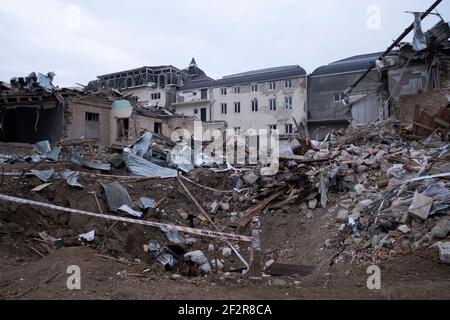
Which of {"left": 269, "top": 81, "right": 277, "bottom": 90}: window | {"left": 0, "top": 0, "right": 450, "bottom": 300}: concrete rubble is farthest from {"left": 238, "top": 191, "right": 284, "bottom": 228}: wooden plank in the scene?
{"left": 269, "top": 81, "right": 277, "bottom": 90}: window

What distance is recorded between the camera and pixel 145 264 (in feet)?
18.1

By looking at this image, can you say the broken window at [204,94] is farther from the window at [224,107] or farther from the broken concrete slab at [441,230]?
the broken concrete slab at [441,230]

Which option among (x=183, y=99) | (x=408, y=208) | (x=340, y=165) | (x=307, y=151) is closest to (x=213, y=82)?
(x=183, y=99)

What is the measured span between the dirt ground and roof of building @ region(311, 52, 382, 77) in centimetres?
2677

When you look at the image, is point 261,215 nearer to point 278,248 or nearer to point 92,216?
point 278,248

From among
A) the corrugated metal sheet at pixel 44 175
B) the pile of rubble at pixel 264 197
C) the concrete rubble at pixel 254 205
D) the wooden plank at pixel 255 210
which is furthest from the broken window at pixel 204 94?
the wooden plank at pixel 255 210

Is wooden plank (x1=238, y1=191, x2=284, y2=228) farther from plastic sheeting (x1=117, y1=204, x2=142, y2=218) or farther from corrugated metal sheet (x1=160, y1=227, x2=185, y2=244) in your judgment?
plastic sheeting (x1=117, y1=204, x2=142, y2=218)

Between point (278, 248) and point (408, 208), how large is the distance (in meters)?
2.56

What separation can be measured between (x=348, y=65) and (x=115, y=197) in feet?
95.5

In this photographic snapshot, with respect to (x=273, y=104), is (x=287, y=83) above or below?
above

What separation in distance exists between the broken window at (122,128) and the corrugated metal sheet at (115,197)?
1294cm

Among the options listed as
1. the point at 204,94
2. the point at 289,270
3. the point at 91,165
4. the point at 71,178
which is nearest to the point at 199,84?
the point at 204,94

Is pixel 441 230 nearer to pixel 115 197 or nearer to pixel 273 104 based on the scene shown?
pixel 115 197
